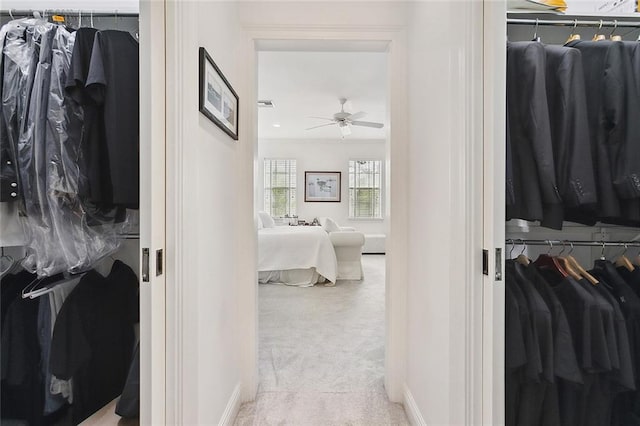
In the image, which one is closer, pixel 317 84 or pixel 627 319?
pixel 627 319

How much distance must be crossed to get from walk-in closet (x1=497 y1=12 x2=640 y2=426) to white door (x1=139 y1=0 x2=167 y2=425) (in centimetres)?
121

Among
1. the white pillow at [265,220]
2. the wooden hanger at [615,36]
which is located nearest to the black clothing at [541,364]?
the wooden hanger at [615,36]

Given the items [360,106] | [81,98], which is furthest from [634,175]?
[360,106]

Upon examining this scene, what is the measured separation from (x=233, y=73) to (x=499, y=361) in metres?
1.81

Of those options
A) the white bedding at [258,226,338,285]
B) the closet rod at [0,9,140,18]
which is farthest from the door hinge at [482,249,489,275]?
the white bedding at [258,226,338,285]

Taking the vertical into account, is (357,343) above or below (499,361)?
below

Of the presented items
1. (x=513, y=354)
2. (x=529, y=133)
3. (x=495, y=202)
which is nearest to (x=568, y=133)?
(x=529, y=133)

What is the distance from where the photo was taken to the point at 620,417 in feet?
4.07

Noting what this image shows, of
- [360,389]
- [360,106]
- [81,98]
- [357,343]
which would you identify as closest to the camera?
[81,98]

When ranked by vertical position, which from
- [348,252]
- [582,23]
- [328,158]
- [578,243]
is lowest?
[348,252]

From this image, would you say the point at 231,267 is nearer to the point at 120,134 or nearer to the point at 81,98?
the point at 120,134

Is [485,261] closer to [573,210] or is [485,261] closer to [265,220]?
[573,210]

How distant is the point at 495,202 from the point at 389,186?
2.95 feet

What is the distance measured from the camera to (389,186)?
191cm
